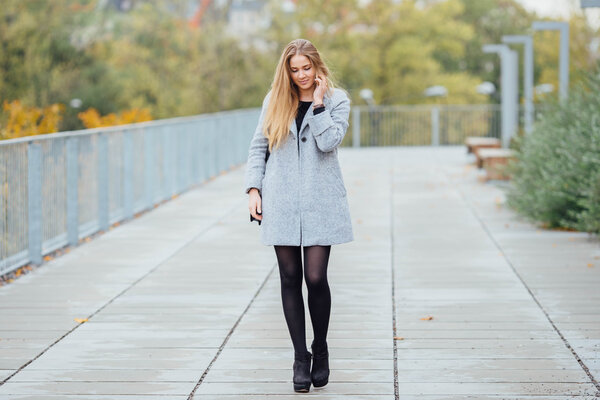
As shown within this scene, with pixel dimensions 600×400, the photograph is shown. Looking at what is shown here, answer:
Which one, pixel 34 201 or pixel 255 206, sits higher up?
pixel 255 206

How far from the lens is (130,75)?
47.0 metres

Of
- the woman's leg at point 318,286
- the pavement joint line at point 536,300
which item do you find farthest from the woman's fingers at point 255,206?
the pavement joint line at point 536,300

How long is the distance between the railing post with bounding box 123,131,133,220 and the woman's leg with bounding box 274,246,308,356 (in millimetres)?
8919

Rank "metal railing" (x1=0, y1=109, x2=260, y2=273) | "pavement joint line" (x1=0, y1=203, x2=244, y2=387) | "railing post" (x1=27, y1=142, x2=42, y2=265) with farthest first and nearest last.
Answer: "railing post" (x1=27, y1=142, x2=42, y2=265)
"metal railing" (x1=0, y1=109, x2=260, y2=273)
"pavement joint line" (x1=0, y1=203, x2=244, y2=387)

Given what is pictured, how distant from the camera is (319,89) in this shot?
589cm

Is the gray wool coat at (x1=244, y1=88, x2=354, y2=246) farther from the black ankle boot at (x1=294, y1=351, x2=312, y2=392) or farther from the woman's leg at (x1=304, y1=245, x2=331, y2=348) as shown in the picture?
the black ankle boot at (x1=294, y1=351, x2=312, y2=392)

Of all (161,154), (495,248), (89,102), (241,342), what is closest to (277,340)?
(241,342)

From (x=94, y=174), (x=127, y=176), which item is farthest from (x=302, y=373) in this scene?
(x=127, y=176)

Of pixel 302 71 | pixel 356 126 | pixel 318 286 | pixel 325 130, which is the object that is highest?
pixel 302 71

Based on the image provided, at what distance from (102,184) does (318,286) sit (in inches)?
313

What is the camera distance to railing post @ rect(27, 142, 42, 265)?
10.7 metres

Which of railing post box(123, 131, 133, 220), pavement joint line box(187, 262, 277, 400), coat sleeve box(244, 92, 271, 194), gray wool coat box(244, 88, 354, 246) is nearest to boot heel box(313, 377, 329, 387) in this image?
pavement joint line box(187, 262, 277, 400)

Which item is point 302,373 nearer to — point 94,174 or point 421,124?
point 94,174

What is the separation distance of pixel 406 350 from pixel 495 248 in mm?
5042
